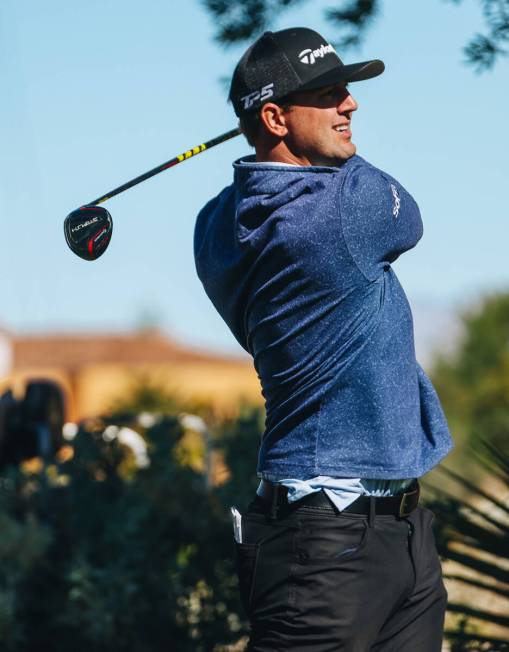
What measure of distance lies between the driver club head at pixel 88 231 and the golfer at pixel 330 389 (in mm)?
386

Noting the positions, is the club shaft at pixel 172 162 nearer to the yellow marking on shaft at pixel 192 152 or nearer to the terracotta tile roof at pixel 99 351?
the yellow marking on shaft at pixel 192 152

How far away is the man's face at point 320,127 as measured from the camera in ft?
10.6

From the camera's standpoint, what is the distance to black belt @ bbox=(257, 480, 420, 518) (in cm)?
309

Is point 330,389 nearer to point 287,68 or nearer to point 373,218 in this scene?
point 373,218

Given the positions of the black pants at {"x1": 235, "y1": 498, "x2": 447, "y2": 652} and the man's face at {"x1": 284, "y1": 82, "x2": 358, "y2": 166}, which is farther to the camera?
the man's face at {"x1": 284, "y1": 82, "x2": 358, "y2": 166}

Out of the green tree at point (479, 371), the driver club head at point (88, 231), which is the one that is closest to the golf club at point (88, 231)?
the driver club head at point (88, 231)

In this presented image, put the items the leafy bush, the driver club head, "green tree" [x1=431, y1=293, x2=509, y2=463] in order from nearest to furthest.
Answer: the driver club head
the leafy bush
"green tree" [x1=431, y1=293, x2=509, y2=463]

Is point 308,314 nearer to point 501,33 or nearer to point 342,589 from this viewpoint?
point 342,589

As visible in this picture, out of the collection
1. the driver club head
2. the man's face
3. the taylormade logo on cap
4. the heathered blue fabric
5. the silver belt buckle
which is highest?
the taylormade logo on cap

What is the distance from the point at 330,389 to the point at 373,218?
0.41m

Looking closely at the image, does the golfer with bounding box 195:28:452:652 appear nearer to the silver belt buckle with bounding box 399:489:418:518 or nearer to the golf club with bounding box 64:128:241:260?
the silver belt buckle with bounding box 399:489:418:518

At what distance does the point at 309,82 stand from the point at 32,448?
457 cm

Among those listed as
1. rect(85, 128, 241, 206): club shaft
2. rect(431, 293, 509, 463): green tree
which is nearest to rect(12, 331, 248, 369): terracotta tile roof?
rect(431, 293, 509, 463): green tree

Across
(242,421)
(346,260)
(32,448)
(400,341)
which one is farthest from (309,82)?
(32,448)
